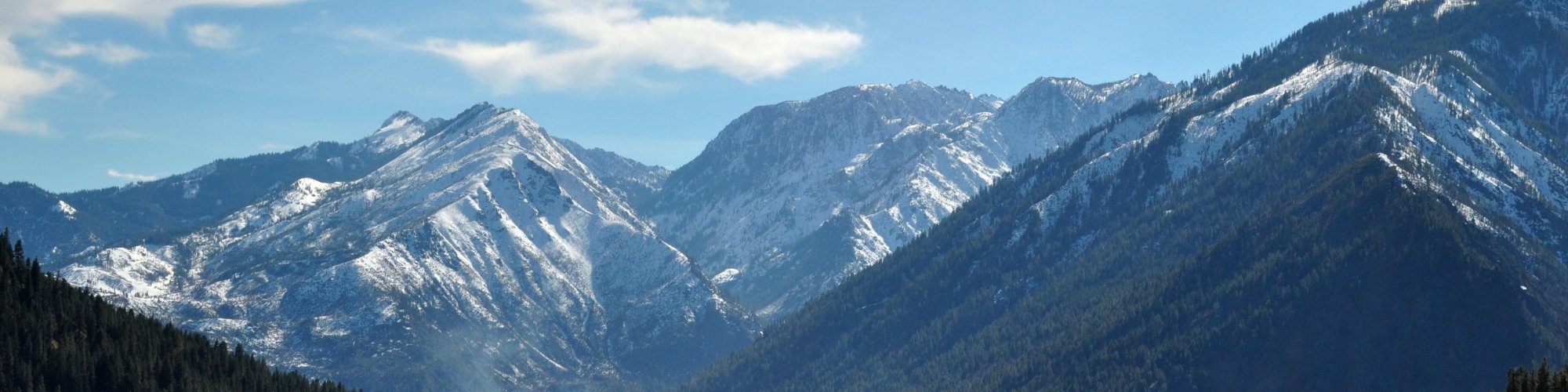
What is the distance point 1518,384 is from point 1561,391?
230 inches

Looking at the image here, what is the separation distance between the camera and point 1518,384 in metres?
141

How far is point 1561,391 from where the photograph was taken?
135 metres

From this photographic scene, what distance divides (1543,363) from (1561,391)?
522 inches

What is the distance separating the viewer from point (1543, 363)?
14750cm

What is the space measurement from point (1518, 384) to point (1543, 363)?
8655mm

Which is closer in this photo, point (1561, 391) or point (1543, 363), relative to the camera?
point (1561, 391)
